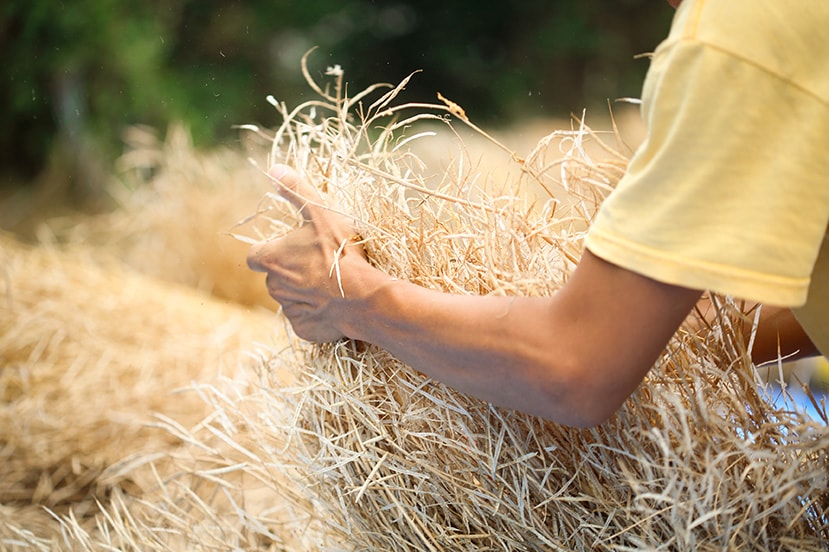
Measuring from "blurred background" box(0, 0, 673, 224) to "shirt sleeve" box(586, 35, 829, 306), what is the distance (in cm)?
105

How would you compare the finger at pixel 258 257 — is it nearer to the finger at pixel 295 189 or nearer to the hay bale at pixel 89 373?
the finger at pixel 295 189

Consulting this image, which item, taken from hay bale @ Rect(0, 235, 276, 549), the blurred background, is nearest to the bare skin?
hay bale @ Rect(0, 235, 276, 549)

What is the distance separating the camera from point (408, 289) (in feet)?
1.80

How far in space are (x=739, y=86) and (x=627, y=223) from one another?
9cm

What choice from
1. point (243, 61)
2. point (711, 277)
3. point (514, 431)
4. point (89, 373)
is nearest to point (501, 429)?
point (514, 431)

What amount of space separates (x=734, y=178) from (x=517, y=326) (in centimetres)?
14

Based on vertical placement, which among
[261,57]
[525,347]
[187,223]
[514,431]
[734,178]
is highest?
[734,178]

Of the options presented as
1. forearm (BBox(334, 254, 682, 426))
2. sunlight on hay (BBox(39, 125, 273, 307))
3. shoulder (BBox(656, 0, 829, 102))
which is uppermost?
shoulder (BBox(656, 0, 829, 102))

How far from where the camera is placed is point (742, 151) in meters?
0.40

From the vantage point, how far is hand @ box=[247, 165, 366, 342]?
0.61 metres

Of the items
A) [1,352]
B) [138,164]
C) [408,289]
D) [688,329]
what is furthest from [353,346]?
[138,164]

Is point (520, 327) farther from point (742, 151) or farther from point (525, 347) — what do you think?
point (742, 151)

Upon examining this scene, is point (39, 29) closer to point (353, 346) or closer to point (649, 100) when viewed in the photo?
point (353, 346)

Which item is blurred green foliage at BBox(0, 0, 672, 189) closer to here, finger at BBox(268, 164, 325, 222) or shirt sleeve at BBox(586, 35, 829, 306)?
finger at BBox(268, 164, 325, 222)
